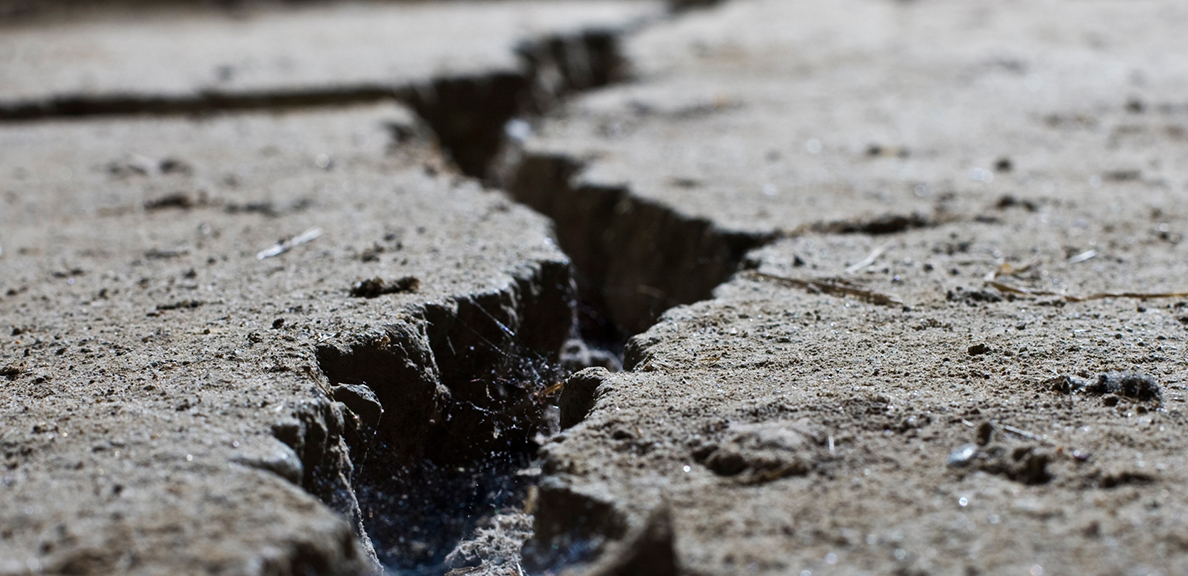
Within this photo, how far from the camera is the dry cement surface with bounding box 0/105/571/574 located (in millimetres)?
1141

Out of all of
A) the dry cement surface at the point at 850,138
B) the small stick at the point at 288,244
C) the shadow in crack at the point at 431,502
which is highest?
the dry cement surface at the point at 850,138

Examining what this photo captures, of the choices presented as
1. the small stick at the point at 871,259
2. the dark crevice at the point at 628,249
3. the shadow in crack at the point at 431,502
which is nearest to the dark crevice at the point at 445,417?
the shadow in crack at the point at 431,502

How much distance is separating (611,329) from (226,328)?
1.01 metres

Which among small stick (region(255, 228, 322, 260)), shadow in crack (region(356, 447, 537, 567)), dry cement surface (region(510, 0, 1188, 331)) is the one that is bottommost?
shadow in crack (region(356, 447, 537, 567))

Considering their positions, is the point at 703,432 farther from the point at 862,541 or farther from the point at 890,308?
the point at 890,308

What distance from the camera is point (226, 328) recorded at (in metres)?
1.66

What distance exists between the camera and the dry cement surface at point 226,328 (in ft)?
3.74

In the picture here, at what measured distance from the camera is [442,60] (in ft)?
13.3

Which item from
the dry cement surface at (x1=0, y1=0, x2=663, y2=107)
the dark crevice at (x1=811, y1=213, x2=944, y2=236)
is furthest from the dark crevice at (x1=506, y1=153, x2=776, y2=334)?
the dry cement surface at (x1=0, y1=0, x2=663, y2=107)

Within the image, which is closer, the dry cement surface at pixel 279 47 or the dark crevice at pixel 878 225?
the dark crevice at pixel 878 225

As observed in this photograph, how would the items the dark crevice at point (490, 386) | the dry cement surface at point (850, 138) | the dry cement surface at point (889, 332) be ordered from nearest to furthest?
the dry cement surface at point (889, 332), the dark crevice at point (490, 386), the dry cement surface at point (850, 138)

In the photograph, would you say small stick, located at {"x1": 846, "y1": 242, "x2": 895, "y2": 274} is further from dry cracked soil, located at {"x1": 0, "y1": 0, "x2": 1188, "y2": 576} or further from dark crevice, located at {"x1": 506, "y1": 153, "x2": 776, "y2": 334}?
dark crevice, located at {"x1": 506, "y1": 153, "x2": 776, "y2": 334}

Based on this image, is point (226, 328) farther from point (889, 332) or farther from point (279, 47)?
point (279, 47)

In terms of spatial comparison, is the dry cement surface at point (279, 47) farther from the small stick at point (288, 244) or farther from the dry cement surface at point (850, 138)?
the small stick at point (288, 244)
